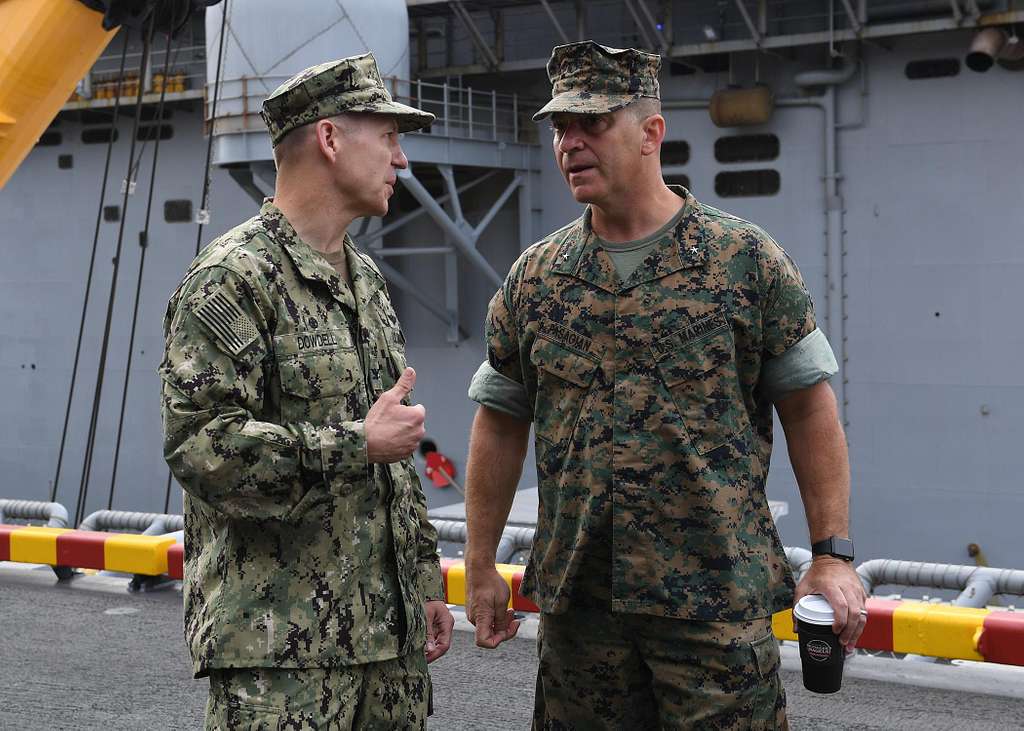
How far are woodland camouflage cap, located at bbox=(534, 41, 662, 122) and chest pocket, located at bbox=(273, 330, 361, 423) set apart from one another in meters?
0.60

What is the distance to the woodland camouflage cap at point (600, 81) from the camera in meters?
2.42

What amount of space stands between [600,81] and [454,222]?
11498 millimetres

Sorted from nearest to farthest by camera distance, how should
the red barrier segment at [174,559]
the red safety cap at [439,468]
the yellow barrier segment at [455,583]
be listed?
the yellow barrier segment at [455,583], the red barrier segment at [174,559], the red safety cap at [439,468]

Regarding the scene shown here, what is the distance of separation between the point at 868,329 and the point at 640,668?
34.9ft

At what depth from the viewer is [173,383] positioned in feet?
7.36

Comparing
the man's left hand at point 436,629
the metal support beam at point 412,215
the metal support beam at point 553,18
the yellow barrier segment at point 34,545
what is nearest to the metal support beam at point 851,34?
the metal support beam at point 553,18

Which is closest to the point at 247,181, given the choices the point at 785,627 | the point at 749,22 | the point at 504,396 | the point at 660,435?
the point at 749,22

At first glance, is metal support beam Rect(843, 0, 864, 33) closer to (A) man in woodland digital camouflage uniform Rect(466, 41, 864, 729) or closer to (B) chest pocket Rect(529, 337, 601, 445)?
(A) man in woodland digital camouflage uniform Rect(466, 41, 864, 729)

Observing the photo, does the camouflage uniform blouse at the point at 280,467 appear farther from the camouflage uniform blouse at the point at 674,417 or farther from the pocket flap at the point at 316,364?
the camouflage uniform blouse at the point at 674,417

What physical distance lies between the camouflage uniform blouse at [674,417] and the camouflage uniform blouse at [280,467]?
36cm

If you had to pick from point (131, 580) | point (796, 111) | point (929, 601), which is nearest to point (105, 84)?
Result: point (796, 111)

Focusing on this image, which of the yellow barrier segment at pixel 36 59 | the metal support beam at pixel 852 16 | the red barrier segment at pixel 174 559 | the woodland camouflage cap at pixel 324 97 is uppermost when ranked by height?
the metal support beam at pixel 852 16

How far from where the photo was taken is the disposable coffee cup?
2.29 m

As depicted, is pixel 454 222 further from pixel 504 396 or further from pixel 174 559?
pixel 504 396
